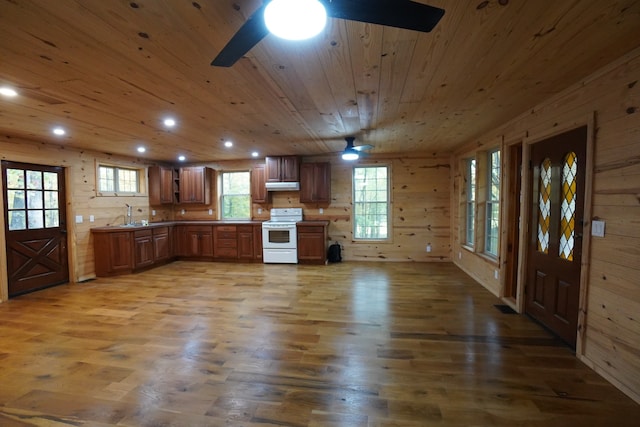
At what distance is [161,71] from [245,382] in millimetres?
2400

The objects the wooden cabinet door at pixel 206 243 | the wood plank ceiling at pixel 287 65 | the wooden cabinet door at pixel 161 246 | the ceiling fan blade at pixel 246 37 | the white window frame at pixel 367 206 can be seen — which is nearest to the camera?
the ceiling fan blade at pixel 246 37

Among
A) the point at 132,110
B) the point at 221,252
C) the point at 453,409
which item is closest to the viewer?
the point at 453,409

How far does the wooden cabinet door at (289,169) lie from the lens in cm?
616

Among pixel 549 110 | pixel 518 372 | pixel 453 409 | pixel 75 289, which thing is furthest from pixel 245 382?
pixel 75 289

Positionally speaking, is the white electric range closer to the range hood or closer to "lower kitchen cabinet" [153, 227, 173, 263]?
the range hood

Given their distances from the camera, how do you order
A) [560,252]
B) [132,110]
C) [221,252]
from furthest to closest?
[221,252]
[132,110]
[560,252]

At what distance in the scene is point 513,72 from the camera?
2.19m

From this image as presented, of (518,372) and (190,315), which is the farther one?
(190,315)

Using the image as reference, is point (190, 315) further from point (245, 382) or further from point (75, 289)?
point (75, 289)

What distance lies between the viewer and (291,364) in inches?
94.5

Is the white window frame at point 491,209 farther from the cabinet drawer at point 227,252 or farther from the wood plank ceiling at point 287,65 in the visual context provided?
the cabinet drawer at point 227,252

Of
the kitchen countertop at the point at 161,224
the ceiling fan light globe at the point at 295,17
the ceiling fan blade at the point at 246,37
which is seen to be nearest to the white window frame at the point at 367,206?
the kitchen countertop at the point at 161,224

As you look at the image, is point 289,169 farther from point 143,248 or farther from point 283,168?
point 143,248

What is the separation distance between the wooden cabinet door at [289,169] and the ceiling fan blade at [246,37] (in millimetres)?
4650
